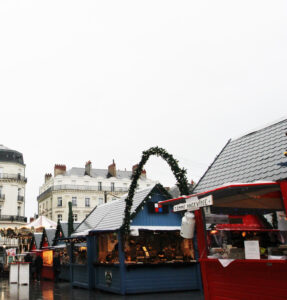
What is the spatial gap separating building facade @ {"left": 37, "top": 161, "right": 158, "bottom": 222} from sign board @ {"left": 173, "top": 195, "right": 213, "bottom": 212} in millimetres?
46653

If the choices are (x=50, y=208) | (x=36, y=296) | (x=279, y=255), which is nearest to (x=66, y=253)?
(x=36, y=296)

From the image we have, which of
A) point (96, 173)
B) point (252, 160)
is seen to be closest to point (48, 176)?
point (96, 173)

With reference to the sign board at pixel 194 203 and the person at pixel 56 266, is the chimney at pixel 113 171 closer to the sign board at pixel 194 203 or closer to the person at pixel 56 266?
the person at pixel 56 266

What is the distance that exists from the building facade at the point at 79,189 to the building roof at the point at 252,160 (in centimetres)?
4487

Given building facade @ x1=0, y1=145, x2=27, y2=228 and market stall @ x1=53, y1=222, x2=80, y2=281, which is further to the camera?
building facade @ x1=0, y1=145, x2=27, y2=228

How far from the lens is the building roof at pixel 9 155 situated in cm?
5316

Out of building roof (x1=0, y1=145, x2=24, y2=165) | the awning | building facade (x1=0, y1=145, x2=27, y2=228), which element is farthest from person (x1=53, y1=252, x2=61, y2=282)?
building roof (x1=0, y1=145, x2=24, y2=165)

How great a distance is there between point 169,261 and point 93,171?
49.0 m

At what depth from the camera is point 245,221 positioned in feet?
34.2

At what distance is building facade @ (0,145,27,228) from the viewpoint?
5137cm

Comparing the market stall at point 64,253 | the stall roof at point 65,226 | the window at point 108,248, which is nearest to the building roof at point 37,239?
the market stall at point 64,253

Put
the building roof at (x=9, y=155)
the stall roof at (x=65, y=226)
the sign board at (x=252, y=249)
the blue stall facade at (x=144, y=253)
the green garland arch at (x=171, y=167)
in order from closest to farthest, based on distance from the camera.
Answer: the sign board at (x=252, y=249), the green garland arch at (x=171, y=167), the blue stall facade at (x=144, y=253), the stall roof at (x=65, y=226), the building roof at (x=9, y=155)

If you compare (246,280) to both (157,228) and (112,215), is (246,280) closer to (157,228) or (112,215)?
(157,228)

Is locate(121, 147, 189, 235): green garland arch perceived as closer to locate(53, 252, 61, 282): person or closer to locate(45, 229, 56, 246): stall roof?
locate(53, 252, 61, 282): person
